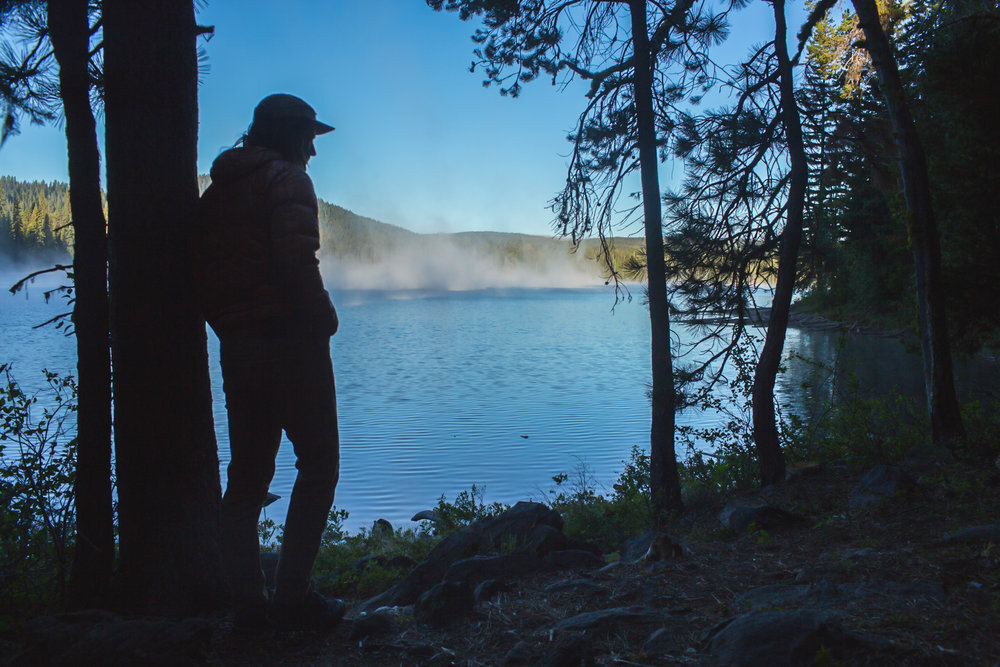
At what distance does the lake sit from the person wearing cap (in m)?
4.69

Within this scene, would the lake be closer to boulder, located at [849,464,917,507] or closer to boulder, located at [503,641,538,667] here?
boulder, located at [849,464,917,507]

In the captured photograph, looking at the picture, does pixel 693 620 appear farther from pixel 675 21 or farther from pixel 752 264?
pixel 675 21

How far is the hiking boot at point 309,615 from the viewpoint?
2803mm

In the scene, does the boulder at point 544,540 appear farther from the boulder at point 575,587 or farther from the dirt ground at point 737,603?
the boulder at point 575,587

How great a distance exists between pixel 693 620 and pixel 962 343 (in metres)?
8.54

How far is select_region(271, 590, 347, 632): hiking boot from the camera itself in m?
2.80

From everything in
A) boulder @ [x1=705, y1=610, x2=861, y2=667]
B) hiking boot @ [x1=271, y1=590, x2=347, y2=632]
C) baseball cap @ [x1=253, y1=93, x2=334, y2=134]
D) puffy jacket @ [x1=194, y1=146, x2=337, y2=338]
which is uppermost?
baseball cap @ [x1=253, y1=93, x2=334, y2=134]

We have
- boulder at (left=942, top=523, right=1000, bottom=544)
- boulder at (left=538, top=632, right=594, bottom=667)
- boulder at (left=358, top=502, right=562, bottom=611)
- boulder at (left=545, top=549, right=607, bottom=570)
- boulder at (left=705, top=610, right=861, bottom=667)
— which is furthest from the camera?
boulder at (left=545, top=549, right=607, bottom=570)

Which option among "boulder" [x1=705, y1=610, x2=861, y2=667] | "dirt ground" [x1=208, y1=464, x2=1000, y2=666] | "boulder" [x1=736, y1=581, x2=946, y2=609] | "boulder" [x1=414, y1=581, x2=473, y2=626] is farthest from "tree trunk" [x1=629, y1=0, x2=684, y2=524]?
"boulder" [x1=705, y1=610, x2=861, y2=667]

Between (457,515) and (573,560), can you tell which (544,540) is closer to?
(573,560)

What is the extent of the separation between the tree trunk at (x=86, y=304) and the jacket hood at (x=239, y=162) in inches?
42.2

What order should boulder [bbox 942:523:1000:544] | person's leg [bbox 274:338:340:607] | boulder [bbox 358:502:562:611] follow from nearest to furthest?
person's leg [bbox 274:338:340:607] → boulder [bbox 942:523:1000:544] → boulder [bbox 358:502:562:611]

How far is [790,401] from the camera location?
13.2m

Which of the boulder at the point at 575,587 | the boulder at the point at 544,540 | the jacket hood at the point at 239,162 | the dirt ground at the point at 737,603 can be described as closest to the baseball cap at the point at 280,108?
the jacket hood at the point at 239,162
